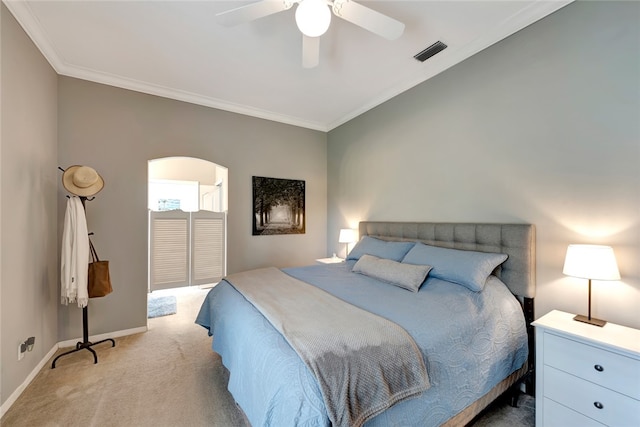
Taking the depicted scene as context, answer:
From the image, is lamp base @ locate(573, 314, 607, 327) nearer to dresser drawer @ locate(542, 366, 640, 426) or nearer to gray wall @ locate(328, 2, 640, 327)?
gray wall @ locate(328, 2, 640, 327)

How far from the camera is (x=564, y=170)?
1.89 metres

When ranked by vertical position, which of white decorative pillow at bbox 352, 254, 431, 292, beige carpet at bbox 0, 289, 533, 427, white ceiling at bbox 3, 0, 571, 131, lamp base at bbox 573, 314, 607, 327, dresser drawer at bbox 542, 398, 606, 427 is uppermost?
white ceiling at bbox 3, 0, 571, 131

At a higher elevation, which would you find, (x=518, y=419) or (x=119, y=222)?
(x=119, y=222)

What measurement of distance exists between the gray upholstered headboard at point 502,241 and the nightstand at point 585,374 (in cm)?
37

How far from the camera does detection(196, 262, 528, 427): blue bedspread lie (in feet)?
3.57

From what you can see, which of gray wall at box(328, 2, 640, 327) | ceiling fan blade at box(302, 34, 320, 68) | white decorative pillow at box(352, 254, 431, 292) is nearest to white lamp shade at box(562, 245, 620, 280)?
gray wall at box(328, 2, 640, 327)

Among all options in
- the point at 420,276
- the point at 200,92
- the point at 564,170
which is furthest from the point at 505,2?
the point at 200,92

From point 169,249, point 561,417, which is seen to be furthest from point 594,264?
point 169,249

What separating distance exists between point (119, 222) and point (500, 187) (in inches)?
154

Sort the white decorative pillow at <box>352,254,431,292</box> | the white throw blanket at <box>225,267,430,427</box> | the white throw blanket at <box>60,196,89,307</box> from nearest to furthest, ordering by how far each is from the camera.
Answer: the white throw blanket at <box>225,267,430,427</box> → the white decorative pillow at <box>352,254,431,292</box> → the white throw blanket at <box>60,196,89,307</box>

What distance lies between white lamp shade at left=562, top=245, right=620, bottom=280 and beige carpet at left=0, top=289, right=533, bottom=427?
1.04 m

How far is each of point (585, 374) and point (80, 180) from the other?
12.9 ft

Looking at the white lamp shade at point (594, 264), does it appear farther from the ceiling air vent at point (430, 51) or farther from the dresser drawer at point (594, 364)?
the ceiling air vent at point (430, 51)

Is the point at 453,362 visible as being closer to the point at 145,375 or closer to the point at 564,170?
the point at 564,170
